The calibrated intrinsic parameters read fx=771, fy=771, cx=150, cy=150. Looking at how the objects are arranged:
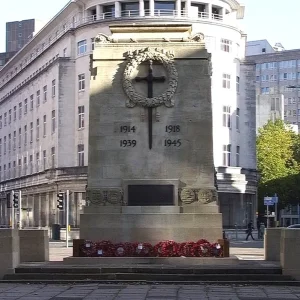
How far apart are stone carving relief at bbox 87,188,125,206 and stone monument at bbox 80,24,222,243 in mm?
31

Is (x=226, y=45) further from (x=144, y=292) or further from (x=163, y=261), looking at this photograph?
(x=144, y=292)

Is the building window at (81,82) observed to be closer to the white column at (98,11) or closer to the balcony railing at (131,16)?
the balcony railing at (131,16)

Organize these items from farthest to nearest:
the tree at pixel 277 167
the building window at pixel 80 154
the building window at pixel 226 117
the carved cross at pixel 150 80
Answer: the tree at pixel 277 167 < the building window at pixel 80 154 < the building window at pixel 226 117 < the carved cross at pixel 150 80

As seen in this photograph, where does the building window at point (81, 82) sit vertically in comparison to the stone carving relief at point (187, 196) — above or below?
above

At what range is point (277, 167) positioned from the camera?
9631 cm

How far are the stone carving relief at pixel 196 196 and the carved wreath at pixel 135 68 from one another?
2800 millimetres

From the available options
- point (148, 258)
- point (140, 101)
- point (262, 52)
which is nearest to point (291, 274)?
point (148, 258)

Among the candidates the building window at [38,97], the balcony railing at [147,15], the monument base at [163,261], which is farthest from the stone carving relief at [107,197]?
the building window at [38,97]

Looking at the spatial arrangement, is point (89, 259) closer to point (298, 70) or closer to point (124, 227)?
point (124, 227)

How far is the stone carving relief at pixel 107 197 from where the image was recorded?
23.7 metres

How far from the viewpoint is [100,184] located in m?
24.1

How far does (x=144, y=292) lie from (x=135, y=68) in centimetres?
866

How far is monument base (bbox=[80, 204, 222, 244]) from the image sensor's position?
23.2 meters

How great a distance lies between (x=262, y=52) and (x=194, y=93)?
152 meters
